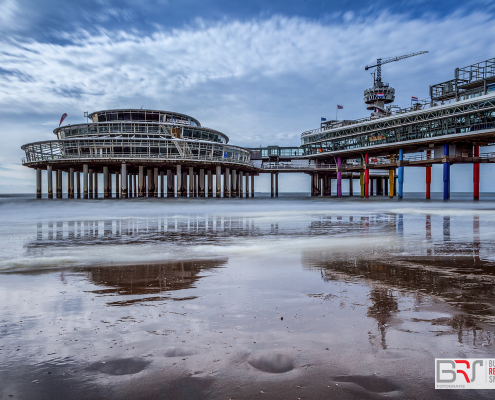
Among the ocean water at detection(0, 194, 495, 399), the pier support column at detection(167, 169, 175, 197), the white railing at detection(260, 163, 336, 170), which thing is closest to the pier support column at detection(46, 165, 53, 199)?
the pier support column at detection(167, 169, 175, 197)

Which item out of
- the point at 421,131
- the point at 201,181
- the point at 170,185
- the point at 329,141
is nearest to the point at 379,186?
the point at 329,141

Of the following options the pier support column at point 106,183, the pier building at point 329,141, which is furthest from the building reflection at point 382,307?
the pier support column at point 106,183

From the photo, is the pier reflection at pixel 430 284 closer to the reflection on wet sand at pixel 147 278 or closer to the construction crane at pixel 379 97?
the reflection on wet sand at pixel 147 278

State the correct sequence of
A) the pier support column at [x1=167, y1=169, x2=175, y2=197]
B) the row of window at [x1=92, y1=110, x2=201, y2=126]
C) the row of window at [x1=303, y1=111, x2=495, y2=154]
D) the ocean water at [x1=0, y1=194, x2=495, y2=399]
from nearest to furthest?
the ocean water at [x1=0, y1=194, x2=495, y2=399]
the row of window at [x1=303, y1=111, x2=495, y2=154]
the row of window at [x1=92, y1=110, x2=201, y2=126]
the pier support column at [x1=167, y1=169, x2=175, y2=197]

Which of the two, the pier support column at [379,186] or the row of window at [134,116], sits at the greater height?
the row of window at [134,116]

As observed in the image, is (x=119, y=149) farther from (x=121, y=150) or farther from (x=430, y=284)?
(x=430, y=284)

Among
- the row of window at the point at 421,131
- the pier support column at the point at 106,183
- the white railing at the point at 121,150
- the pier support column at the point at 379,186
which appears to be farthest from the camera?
the pier support column at the point at 379,186

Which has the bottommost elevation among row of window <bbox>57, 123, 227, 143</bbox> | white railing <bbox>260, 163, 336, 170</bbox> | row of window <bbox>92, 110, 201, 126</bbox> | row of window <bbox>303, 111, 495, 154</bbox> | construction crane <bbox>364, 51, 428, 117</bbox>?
white railing <bbox>260, 163, 336, 170</bbox>

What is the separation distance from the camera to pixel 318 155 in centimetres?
8038

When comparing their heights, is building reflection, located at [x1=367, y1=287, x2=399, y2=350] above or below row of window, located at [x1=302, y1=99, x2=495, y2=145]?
below

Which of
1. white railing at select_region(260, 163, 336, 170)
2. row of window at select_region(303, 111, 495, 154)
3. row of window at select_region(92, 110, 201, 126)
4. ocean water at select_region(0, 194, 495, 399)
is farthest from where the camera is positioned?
white railing at select_region(260, 163, 336, 170)

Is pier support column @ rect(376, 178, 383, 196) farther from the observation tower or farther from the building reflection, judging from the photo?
the building reflection

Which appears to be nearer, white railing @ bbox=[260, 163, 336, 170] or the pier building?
the pier building

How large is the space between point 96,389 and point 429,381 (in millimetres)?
3036
